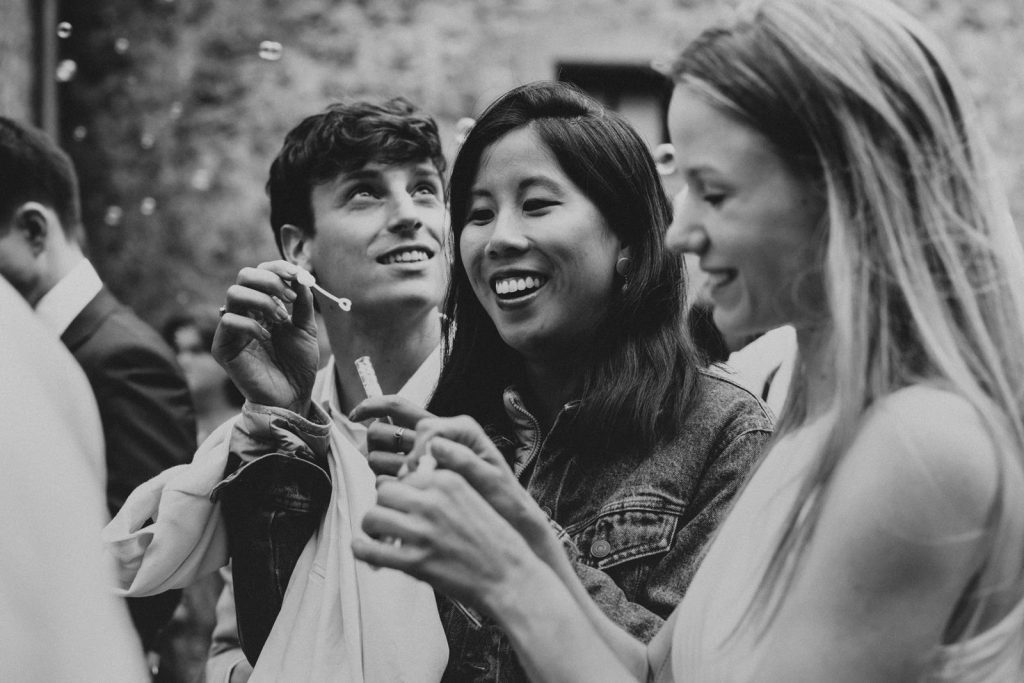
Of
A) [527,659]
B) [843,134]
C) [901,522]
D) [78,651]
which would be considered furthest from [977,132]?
[78,651]

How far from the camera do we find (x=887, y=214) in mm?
1364

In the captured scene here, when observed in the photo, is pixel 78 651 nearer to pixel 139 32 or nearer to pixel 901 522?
pixel 901 522

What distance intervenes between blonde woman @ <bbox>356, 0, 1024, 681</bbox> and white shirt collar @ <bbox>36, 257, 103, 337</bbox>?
199 centimetres

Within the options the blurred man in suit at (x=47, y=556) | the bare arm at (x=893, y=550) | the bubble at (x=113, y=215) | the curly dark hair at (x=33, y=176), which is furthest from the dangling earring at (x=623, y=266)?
the bubble at (x=113, y=215)

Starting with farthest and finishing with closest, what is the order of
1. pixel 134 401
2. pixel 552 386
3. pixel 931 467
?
pixel 134 401, pixel 552 386, pixel 931 467

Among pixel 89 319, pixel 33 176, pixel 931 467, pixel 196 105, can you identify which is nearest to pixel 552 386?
pixel 931 467

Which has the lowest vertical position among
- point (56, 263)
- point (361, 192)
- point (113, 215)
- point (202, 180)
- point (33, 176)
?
point (113, 215)

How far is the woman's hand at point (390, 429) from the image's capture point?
1.77 meters

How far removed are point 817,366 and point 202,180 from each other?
16.9 ft

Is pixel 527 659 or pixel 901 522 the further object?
pixel 527 659

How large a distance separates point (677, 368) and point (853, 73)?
37.0 inches

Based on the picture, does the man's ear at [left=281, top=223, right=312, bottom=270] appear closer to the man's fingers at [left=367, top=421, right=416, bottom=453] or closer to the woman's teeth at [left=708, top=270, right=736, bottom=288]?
the man's fingers at [left=367, top=421, right=416, bottom=453]

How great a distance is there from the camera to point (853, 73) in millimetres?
1383

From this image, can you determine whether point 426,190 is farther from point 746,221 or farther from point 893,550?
point 893,550
